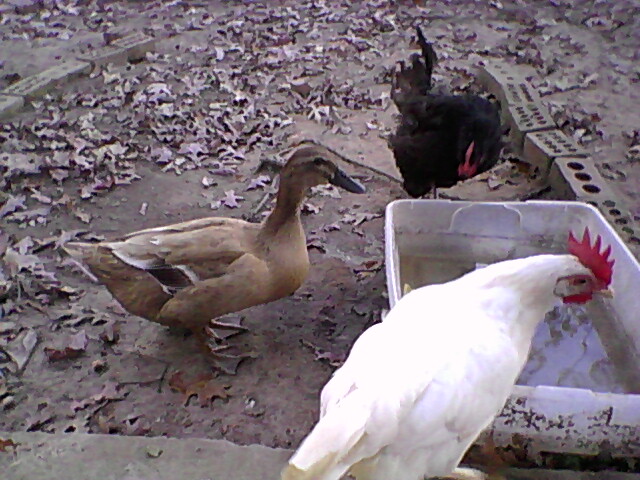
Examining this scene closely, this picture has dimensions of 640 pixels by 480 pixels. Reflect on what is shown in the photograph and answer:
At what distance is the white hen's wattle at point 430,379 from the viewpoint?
1.98m

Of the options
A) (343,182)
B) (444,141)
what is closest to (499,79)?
(444,141)

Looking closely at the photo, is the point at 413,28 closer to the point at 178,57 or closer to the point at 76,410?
the point at 178,57

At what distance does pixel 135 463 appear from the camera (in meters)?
2.67

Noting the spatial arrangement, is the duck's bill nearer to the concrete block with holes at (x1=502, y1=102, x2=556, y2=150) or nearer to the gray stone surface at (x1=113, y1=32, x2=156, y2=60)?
the concrete block with holes at (x1=502, y1=102, x2=556, y2=150)

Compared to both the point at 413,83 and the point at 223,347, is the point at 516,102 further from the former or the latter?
the point at 223,347

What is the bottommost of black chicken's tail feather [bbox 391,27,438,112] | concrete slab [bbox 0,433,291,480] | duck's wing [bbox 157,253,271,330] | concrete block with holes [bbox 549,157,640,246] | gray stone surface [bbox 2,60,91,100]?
gray stone surface [bbox 2,60,91,100]

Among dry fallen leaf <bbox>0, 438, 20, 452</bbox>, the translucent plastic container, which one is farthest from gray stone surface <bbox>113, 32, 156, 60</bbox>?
dry fallen leaf <bbox>0, 438, 20, 452</bbox>

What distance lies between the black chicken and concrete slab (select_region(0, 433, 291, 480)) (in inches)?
106

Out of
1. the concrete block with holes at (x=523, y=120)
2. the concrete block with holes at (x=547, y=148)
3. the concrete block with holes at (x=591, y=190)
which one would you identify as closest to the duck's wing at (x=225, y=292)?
the concrete block with holes at (x=591, y=190)

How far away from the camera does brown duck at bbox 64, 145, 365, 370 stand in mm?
3332

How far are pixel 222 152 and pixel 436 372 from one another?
4344 millimetres

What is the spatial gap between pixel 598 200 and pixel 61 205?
163 inches

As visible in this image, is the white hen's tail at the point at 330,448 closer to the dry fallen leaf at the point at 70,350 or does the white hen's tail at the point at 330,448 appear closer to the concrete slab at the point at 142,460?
the concrete slab at the point at 142,460

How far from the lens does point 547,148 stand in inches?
217
